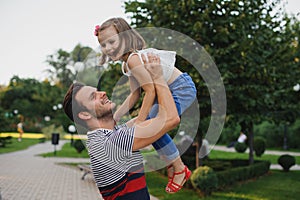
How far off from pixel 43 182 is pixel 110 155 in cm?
928

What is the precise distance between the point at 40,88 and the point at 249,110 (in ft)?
119

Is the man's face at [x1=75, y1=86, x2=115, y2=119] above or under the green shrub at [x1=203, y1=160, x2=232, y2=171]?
above

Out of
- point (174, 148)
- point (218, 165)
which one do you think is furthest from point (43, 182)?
point (174, 148)

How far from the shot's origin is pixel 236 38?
28.5ft

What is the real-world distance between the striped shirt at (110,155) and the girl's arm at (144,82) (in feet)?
0.38

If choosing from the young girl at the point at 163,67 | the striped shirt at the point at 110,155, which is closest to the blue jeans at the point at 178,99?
the young girl at the point at 163,67

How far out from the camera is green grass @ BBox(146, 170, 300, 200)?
8250mm

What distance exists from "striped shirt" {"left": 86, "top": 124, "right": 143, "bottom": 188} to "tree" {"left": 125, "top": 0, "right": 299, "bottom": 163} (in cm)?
571

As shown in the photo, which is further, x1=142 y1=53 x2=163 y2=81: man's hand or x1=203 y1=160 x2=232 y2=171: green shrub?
x1=203 y1=160 x2=232 y2=171: green shrub

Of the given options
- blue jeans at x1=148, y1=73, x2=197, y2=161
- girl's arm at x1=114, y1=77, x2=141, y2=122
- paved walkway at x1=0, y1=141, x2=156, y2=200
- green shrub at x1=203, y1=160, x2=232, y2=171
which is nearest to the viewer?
blue jeans at x1=148, y1=73, x2=197, y2=161

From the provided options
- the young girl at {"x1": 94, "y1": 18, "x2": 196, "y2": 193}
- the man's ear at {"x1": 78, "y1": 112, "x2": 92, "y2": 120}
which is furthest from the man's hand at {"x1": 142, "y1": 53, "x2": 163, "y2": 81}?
the man's ear at {"x1": 78, "y1": 112, "x2": 92, "y2": 120}

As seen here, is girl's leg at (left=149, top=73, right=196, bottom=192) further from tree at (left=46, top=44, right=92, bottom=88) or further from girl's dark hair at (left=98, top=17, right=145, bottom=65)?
tree at (left=46, top=44, right=92, bottom=88)

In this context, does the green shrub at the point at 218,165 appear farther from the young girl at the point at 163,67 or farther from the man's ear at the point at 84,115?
the man's ear at the point at 84,115

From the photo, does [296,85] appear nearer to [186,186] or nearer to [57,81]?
[186,186]
